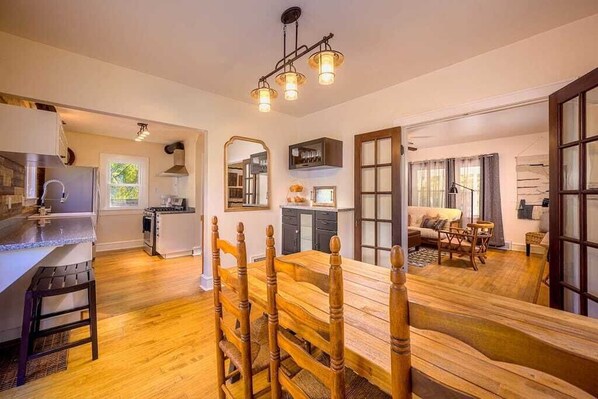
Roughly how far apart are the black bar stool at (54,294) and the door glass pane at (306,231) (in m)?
2.46

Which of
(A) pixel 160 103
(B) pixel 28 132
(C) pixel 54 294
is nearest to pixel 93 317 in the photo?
(C) pixel 54 294

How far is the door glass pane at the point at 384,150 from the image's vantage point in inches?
122

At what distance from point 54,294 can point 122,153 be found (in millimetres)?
4690

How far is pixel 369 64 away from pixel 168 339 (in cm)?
320

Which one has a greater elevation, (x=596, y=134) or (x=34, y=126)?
(x=34, y=126)

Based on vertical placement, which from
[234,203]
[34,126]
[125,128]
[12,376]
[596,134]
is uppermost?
[125,128]

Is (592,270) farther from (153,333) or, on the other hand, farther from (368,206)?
(153,333)

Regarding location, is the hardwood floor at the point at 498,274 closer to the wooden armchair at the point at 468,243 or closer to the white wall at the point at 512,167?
the wooden armchair at the point at 468,243

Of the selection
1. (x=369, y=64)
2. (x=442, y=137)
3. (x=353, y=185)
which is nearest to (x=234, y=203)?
(x=353, y=185)

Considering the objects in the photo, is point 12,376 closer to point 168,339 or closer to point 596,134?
point 168,339

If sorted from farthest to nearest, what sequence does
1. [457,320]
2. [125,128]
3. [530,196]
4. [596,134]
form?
[530,196] < [125,128] < [596,134] < [457,320]

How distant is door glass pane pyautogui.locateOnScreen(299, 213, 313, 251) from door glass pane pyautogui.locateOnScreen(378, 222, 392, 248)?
0.96 m

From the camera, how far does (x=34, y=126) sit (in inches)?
79.0

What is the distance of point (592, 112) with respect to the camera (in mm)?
1725
